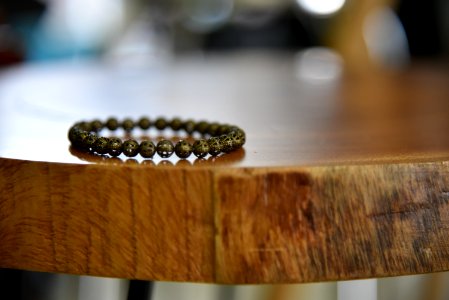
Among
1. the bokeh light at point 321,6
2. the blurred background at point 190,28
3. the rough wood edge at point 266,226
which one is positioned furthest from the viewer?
the blurred background at point 190,28

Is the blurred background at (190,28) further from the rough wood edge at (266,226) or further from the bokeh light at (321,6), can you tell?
the rough wood edge at (266,226)

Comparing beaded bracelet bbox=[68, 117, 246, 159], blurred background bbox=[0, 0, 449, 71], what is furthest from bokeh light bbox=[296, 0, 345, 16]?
beaded bracelet bbox=[68, 117, 246, 159]

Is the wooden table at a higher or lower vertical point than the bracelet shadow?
lower

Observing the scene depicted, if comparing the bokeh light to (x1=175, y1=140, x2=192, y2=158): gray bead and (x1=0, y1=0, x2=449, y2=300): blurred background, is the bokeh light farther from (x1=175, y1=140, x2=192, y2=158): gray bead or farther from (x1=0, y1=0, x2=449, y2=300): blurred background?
(x1=175, y1=140, x2=192, y2=158): gray bead

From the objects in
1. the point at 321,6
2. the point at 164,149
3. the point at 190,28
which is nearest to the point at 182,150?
the point at 164,149

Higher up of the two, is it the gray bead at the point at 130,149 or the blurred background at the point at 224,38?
the blurred background at the point at 224,38

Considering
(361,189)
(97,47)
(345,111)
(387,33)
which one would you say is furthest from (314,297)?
(97,47)

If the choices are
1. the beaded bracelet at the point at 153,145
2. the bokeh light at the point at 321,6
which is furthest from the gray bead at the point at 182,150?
the bokeh light at the point at 321,6

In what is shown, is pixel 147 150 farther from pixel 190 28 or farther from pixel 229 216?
pixel 190 28

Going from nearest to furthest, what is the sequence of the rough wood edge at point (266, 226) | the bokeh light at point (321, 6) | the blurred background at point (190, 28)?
1. the rough wood edge at point (266, 226)
2. the bokeh light at point (321, 6)
3. the blurred background at point (190, 28)
